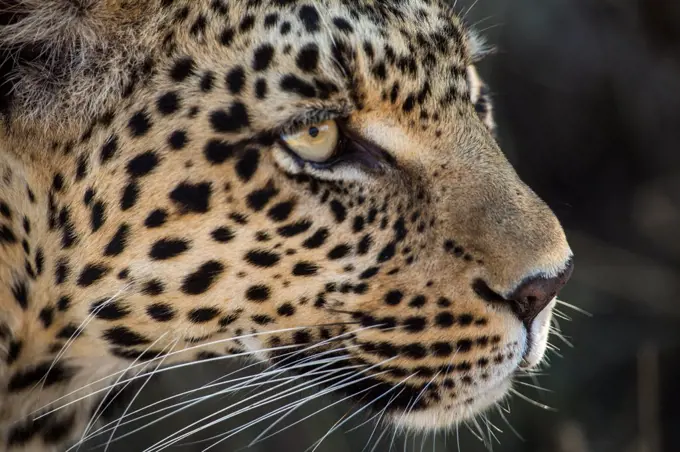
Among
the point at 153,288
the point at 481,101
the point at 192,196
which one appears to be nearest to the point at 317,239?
the point at 192,196

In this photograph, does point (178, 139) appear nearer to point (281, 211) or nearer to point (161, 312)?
point (281, 211)

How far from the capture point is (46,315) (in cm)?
291

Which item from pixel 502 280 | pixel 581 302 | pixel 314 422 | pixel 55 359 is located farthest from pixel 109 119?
pixel 581 302

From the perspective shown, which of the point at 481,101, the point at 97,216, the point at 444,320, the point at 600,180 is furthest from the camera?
the point at 600,180

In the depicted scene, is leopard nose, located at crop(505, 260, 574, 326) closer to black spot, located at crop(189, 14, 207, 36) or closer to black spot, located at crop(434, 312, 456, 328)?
black spot, located at crop(434, 312, 456, 328)

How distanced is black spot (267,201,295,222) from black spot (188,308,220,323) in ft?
1.09

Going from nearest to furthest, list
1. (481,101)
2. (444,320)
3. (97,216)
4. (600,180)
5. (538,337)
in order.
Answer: (97,216)
(444,320)
(538,337)
(481,101)
(600,180)

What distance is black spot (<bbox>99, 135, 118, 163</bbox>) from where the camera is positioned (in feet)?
9.41

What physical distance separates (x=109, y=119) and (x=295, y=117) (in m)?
0.56

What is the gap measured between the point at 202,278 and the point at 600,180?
4.50 m

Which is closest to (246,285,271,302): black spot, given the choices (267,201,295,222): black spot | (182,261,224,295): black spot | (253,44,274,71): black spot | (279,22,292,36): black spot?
(182,261,224,295): black spot

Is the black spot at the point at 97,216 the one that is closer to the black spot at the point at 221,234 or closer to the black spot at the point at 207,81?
the black spot at the point at 221,234

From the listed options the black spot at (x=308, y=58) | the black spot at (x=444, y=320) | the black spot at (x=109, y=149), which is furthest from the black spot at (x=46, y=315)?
the black spot at (x=444, y=320)

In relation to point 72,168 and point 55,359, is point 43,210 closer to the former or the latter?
point 72,168
